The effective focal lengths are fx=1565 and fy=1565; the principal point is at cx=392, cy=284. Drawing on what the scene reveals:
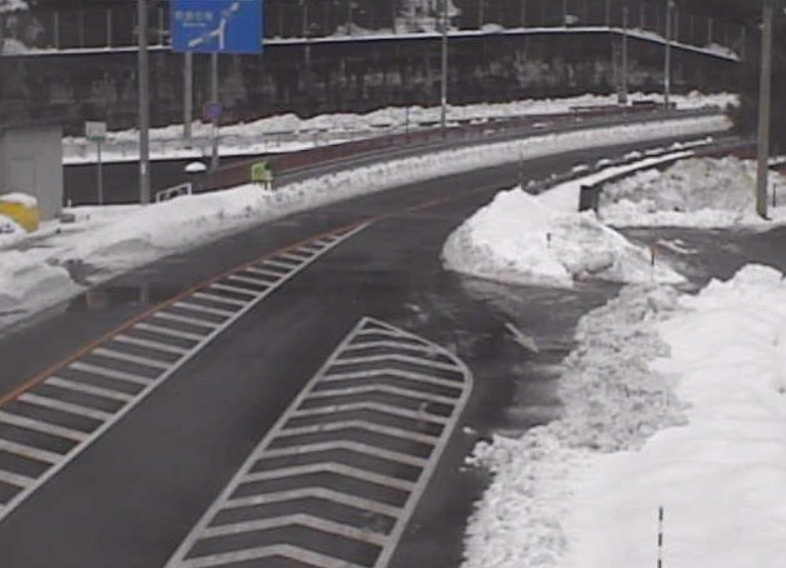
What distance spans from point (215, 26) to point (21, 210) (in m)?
16.1

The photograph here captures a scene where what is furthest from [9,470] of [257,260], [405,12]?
[405,12]

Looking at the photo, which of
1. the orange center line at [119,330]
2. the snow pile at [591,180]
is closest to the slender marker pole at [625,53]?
the snow pile at [591,180]

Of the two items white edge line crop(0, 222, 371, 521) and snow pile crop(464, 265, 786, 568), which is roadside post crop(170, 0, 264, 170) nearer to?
white edge line crop(0, 222, 371, 521)

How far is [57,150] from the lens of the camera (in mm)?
49094

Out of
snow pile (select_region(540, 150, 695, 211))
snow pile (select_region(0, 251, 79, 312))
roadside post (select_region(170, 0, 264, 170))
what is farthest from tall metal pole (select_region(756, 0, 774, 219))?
snow pile (select_region(0, 251, 79, 312))

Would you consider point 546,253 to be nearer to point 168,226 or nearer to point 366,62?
point 168,226

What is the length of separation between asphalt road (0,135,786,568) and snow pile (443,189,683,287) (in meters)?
0.82

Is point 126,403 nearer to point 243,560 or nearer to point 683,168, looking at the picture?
point 243,560

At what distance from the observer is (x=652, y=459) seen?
1727cm

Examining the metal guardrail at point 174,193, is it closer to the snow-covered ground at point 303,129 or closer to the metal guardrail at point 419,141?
the metal guardrail at point 419,141

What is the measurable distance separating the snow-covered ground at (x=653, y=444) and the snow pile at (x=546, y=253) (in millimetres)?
108

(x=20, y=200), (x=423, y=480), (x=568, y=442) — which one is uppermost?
(x=20, y=200)

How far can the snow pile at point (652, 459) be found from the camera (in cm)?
1424

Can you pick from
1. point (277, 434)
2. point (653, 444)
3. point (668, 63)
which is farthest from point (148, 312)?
point (668, 63)
